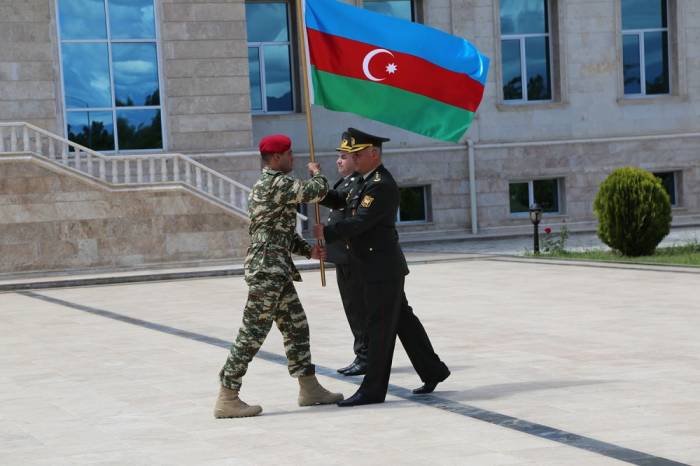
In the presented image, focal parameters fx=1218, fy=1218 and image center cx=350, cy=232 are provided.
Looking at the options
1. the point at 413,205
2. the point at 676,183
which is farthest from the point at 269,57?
the point at 676,183

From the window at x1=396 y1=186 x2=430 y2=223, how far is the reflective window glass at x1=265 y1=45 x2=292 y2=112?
3618mm

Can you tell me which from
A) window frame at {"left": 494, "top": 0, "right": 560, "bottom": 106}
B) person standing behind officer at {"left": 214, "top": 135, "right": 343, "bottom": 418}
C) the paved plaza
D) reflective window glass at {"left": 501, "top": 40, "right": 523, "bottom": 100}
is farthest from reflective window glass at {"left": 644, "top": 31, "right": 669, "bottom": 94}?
person standing behind officer at {"left": 214, "top": 135, "right": 343, "bottom": 418}

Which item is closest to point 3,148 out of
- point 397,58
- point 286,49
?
point 286,49

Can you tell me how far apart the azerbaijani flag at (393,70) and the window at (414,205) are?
19474 mm

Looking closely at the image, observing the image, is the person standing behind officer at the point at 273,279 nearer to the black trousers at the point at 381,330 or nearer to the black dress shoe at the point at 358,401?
the black dress shoe at the point at 358,401

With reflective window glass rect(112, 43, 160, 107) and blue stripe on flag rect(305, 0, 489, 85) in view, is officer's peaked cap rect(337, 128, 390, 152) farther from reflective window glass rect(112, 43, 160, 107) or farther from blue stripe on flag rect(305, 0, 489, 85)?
reflective window glass rect(112, 43, 160, 107)

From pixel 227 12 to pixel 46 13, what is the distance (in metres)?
3.77

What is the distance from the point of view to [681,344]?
10.7m

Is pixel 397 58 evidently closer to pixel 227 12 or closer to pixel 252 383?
pixel 252 383

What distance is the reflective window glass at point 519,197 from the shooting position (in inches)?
1213

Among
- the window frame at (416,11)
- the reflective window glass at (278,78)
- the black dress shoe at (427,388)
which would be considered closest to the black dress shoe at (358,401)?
the black dress shoe at (427,388)

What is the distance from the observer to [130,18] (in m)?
26.0

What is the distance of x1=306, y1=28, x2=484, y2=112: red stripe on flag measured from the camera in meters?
10.3

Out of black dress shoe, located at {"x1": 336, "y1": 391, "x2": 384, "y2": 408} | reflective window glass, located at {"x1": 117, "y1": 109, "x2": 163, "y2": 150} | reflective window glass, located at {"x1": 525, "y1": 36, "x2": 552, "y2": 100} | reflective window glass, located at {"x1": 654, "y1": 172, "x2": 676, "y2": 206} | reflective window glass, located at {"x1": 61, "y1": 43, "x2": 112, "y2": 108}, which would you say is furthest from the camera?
reflective window glass, located at {"x1": 654, "y1": 172, "x2": 676, "y2": 206}
